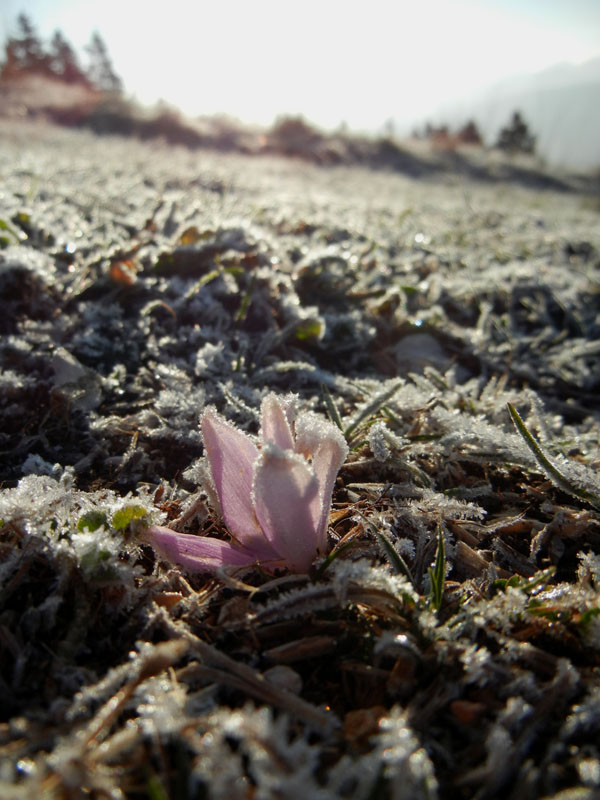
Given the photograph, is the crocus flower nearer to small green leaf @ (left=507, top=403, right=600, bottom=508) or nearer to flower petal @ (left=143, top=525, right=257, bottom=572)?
flower petal @ (left=143, top=525, right=257, bottom=572)

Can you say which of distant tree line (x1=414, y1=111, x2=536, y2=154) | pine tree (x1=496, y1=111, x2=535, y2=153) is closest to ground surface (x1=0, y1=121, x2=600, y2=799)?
distant tree line (x1=414, y1=111, x2=536, y2=154)

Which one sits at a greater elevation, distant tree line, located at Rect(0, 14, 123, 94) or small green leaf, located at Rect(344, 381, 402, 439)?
distant tree line, located at Rect(0, 14, 123, 94)

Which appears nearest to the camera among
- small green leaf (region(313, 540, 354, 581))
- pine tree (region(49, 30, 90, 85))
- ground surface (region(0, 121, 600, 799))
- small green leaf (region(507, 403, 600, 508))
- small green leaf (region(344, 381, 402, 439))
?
ground surface (region(0, 121, 600, 799))

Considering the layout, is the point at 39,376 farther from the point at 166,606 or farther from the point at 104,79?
the point at 104,79

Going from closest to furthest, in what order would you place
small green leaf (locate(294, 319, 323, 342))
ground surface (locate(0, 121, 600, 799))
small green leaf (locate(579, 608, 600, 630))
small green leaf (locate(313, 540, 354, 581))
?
ground surface (locate(0, 121, 600, 799)) → small green leaf (locate(579, 608, 600, 630)) → small green leaf (locate(313, 540, 354, 581)) → small green leaf (locate(294, 319, 323, 342))

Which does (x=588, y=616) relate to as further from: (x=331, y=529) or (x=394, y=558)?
(x=331, y=529)

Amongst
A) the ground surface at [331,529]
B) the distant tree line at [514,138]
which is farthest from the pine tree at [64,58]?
the ground surface at [331,529]
